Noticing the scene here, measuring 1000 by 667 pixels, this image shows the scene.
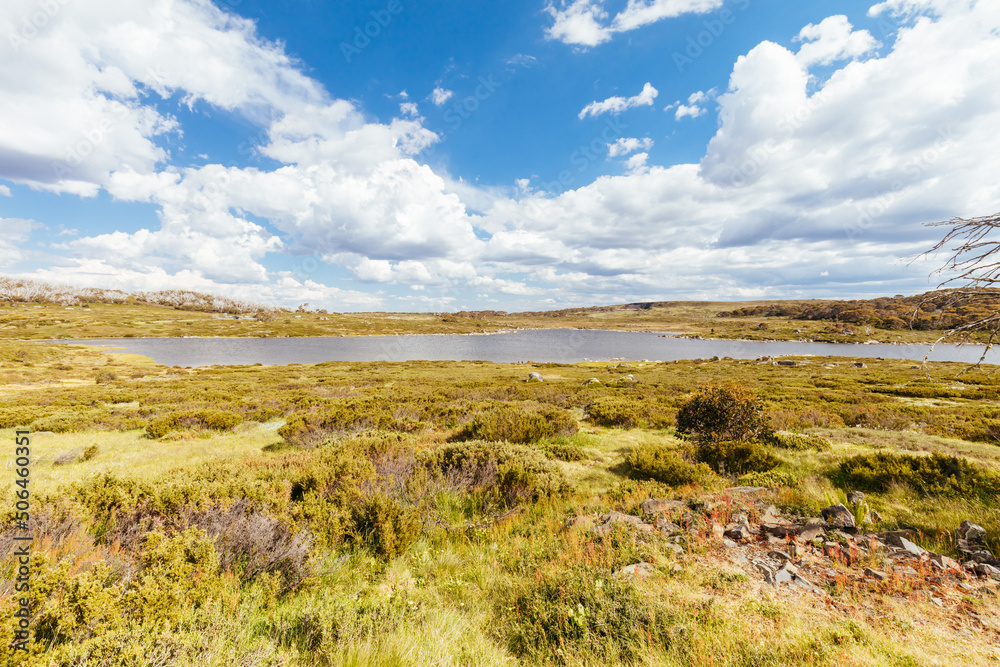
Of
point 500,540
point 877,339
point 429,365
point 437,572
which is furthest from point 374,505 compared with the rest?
point 877,339

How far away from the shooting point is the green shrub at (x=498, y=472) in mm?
7535

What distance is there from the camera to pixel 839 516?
5.50 metres

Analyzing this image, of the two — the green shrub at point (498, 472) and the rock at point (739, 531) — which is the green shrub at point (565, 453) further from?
the rock at point (739, 531)

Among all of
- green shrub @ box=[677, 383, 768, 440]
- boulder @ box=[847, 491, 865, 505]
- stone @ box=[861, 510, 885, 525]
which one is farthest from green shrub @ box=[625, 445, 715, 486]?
green shrub @ box=[677, 383, 768, 440]

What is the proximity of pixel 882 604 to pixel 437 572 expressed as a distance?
491 cm

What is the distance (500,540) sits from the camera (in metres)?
5.81

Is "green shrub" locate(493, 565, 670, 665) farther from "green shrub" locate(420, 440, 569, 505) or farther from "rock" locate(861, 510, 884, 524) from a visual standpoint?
"rock" locate(861, 510, 884, 524)

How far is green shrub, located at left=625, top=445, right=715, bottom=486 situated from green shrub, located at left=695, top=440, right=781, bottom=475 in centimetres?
61

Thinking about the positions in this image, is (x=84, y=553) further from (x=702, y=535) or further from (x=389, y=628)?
(x=702, y=535)

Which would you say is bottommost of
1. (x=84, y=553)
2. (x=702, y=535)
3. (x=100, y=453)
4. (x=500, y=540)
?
(x=100, y=453)

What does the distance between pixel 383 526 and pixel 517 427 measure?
7.18 metres

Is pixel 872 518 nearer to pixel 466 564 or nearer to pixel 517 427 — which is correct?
pixel 466 564

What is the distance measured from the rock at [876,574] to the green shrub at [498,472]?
453 centimetres

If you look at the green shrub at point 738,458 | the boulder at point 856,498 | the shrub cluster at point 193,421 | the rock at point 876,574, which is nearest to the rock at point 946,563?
the rock at point 876,574
